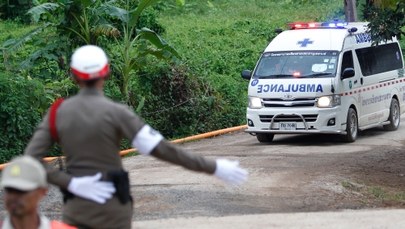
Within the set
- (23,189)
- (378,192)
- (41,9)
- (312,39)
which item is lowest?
(378,192)

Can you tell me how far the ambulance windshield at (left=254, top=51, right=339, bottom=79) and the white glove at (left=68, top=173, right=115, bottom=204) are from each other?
14.2 meters

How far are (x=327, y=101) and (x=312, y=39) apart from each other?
169 centimetres

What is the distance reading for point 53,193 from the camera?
14.3 m

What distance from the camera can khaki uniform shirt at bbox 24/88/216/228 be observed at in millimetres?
6207

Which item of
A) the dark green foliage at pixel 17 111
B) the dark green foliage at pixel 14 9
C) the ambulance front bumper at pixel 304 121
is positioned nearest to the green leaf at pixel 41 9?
the dark green foliage at pixel 17 111

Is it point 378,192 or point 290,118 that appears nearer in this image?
point 378,192

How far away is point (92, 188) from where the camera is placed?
616 cm

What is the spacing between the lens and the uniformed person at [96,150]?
6.19 m

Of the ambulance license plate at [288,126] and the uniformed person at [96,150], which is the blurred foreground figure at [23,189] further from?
the ambulance license plate at [288,126]

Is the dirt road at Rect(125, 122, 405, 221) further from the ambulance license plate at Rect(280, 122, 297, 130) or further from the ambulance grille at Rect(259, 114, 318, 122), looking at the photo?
the ambulance grille at Rect(259, 114, 318, 122)

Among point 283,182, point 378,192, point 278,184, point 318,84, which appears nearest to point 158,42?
point 318,84

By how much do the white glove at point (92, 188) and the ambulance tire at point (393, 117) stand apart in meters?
17.2

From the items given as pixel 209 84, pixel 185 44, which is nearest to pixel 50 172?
pixel 209 84

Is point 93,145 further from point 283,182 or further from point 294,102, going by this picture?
point 294,102
